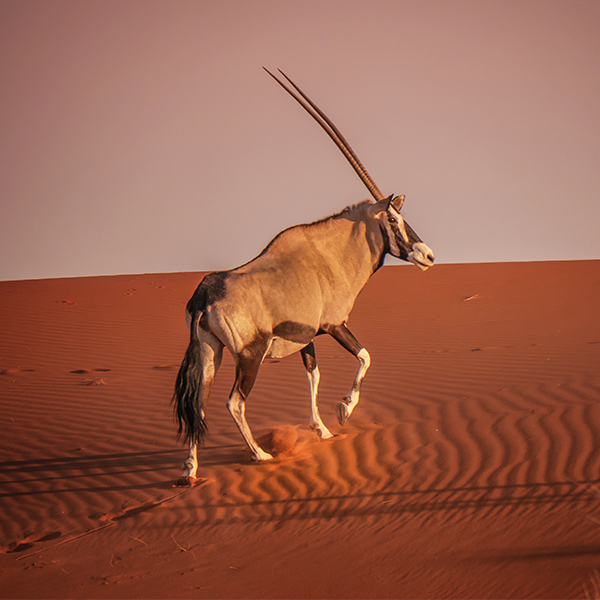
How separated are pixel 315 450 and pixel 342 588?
2.61m

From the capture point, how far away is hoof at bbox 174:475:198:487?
18.9ft

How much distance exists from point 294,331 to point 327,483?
1.36 meters

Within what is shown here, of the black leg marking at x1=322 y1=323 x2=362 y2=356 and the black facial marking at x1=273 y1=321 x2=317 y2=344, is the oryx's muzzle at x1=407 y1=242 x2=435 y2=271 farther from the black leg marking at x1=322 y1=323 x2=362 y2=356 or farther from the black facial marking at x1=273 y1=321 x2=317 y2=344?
the black facial marking at x1=273 y1=321 x2=317 y2=344

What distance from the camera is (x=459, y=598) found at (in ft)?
11.0

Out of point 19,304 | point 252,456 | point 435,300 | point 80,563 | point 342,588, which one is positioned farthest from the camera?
point 19,304

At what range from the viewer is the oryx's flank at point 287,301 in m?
5.79

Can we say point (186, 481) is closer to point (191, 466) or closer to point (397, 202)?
point (191, 466)

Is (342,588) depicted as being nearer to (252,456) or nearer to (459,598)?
(459,598)

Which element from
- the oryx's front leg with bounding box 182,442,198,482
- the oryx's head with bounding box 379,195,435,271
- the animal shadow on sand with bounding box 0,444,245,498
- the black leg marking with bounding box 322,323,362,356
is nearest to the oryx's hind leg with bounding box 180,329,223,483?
the oryx's front leg with bounding box 182,442,198,482

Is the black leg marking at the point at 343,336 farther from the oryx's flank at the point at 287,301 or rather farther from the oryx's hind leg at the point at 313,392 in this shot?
the oryx's hind leg at the point at 313,392

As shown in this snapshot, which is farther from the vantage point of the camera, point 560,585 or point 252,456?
point 252,456

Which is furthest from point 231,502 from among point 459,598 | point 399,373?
point 399,373

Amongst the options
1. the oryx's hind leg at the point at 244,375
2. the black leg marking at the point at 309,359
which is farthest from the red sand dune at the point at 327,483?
the black leg marking at the point at 309,359

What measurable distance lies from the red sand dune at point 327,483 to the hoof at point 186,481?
0.09m
